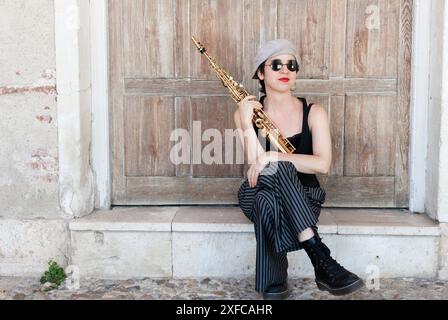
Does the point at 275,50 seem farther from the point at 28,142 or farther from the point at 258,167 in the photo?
the point at 28,142

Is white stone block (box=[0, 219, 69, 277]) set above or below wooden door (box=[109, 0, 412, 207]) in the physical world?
below

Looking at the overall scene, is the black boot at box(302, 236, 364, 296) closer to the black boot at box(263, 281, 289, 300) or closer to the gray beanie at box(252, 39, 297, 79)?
the black boot at box(263, 281, 289, 300)

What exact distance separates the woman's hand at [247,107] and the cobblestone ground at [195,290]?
3.59 feet

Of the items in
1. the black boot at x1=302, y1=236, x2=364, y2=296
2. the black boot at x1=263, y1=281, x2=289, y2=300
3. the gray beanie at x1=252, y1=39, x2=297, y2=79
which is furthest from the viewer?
the gray beanie at x1=252, y1=39, x2=297, y2=79

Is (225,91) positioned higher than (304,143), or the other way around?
(225,91)

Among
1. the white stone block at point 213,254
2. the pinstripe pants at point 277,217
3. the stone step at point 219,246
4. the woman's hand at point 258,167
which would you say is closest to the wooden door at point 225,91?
the stone step at point 219,246

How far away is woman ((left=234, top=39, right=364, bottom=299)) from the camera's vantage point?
3.60 metres

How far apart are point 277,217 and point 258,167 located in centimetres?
33

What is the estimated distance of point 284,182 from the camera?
3633mm

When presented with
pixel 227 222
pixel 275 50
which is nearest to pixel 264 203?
pixel 227 222

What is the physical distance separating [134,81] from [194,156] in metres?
0.70

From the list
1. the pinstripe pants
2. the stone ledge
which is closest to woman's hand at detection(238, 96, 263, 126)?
the pinstripe pants

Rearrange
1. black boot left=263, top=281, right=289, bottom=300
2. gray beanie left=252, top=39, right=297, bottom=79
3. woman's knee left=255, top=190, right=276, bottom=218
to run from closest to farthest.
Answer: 1. woman's knee left=255, top=190, right=276, bottom=218
2. black boot left=263, top=281, right=289, bottom=300
3. gray beanie left=252, top=39, right=297, bottom=79

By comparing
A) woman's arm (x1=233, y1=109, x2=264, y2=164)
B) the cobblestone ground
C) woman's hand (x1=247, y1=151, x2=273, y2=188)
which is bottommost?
the cobblestone ground
